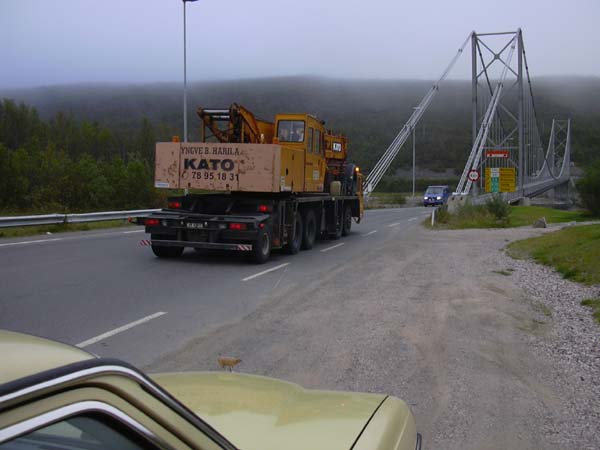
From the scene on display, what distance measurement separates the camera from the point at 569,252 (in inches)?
556

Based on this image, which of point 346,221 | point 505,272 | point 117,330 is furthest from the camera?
point 346,221

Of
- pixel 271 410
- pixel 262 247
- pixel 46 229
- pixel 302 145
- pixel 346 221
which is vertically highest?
pixel 302 145

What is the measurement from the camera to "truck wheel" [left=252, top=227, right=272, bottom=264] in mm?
13922

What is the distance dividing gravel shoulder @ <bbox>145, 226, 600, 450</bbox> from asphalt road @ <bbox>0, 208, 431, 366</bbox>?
0.43 m

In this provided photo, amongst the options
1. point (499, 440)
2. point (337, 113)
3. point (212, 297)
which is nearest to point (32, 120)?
point (337, 113)

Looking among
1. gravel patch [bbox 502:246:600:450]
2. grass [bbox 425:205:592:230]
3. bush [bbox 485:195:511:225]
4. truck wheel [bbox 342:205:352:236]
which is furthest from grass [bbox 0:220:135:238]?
bush [bbox 485:195:511:225]

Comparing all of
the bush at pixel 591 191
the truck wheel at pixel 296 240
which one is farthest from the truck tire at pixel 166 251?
the bush at pixel 591 191

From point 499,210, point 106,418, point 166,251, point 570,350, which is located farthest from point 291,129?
point 106,418

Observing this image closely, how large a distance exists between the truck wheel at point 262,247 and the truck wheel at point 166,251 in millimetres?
2020

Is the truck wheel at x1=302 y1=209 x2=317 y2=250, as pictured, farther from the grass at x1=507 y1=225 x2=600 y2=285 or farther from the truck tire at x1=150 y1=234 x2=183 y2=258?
the grass at x1=507 y1=225 x2=600 y2=285

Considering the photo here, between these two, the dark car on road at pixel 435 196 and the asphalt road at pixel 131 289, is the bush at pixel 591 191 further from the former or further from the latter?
the asphalt road at pixel 131 289

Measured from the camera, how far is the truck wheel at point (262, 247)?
13.9 metres

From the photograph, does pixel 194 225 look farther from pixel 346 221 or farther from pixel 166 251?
pixel 346 221

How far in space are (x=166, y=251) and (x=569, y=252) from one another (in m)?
8.67
